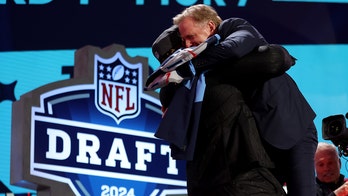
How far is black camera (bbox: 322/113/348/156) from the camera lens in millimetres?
3977

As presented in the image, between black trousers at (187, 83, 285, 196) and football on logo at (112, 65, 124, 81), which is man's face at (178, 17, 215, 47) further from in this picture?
football on logo at (112, 65, 124, 81)

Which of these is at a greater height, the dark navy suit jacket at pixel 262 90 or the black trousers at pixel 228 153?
the dark navy suit jacket at pixel 262 90

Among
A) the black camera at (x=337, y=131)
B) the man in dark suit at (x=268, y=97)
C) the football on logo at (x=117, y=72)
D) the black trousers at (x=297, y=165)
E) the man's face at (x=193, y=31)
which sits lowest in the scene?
the black camera at (x=337, y=131)

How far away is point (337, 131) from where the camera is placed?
157 inches

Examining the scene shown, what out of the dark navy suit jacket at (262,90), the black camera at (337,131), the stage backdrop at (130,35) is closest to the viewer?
the dark navy suit jacket at (262,90)

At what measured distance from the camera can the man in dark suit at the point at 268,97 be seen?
198 cm

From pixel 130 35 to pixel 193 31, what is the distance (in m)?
3.71

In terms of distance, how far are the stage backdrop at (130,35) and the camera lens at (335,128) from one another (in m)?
1.77

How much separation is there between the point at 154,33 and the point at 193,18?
3701 mm

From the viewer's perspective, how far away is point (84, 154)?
14.3ft

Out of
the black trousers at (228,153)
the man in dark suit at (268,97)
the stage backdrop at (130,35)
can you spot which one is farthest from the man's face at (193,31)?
the stage backdrop at (130,35)

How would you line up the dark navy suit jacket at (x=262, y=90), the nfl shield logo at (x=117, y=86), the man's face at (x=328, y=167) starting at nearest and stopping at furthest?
the dark navy suit jacket at (x=262, y=90) < the man's face at (x=328, y=167) < the nfl shield logo at (x=117, y=86)

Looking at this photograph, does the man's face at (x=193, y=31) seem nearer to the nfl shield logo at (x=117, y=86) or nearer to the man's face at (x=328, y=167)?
the man's face at (x=328, y=167)

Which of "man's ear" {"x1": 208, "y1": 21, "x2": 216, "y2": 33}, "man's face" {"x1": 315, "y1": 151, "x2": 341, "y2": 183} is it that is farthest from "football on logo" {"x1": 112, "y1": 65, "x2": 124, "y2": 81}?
"man's ear" {"x1": 208, "y1": 21, "x2": 216, "y2": 33}
